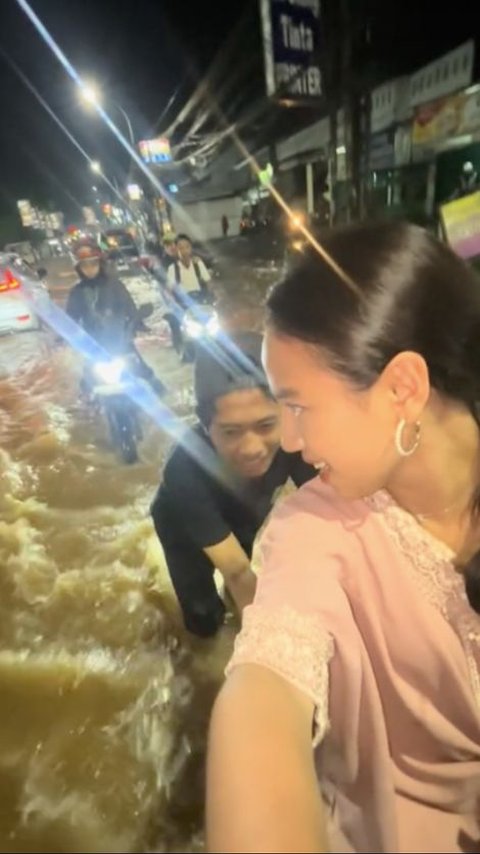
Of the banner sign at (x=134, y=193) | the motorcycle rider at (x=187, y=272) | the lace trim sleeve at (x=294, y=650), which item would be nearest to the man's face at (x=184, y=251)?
the motorcycle rider at (x=187, y=272)

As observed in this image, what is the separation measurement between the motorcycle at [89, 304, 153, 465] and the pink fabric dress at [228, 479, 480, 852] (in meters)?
4.65

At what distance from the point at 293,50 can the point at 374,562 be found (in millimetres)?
12665

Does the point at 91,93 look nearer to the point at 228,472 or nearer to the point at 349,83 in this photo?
the point at 349,83

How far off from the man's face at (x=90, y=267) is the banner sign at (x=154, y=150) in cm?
2704

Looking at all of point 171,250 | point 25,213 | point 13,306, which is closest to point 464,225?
point 171,250

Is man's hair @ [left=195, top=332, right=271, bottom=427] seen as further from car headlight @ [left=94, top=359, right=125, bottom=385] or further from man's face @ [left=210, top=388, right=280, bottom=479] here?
car headlight @ [left=94, top=359, right=125, bottom=385]

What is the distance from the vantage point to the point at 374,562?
125 centimetres

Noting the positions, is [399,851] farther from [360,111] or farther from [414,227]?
[360,111]

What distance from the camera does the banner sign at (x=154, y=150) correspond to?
3052 centimetres

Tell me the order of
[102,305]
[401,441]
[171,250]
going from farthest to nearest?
[171,250] < [102,305] < [401,441]

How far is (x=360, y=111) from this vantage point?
962 centimetres

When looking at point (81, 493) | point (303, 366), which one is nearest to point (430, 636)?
point (303, 366)

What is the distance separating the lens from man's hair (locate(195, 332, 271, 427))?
2.30m

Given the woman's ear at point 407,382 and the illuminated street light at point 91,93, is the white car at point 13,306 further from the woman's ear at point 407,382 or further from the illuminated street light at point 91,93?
the illuminated street light at point 91,93
